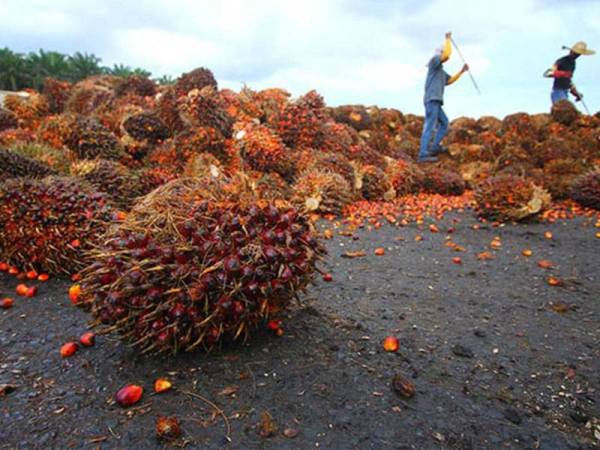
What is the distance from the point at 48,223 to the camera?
2885 millimetres

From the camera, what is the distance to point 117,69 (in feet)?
83.3

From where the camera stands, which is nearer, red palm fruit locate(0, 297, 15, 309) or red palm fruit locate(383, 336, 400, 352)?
red palm fruit locate(383, 336, 400, 352)

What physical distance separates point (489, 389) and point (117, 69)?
Result: 28.2 m

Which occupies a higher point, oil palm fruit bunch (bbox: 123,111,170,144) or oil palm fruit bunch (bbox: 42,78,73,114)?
oil palm fruit bunch (bbox: 42,78,73,114)

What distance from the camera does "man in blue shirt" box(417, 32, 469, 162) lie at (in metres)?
10.5

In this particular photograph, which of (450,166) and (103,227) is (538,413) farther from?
(450,166)

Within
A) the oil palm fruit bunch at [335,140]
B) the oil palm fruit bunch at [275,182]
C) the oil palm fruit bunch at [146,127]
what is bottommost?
the oil palm fruit bunch at [275,182]

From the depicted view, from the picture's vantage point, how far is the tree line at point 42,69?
19250 millimetres

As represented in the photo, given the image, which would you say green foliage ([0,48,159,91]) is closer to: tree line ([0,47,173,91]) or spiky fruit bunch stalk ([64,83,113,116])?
tree line ([0,47,173,91])

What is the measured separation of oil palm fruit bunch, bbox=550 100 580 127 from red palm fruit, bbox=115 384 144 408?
12.3 metres

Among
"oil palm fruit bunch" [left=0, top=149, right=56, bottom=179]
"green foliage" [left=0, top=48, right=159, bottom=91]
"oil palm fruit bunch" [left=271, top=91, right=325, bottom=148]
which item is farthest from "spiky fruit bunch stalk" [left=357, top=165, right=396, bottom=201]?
"green foliage" [left=0, top=48, right=159, bottom=91]

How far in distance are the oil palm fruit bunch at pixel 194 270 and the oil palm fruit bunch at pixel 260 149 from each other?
13.5 feet

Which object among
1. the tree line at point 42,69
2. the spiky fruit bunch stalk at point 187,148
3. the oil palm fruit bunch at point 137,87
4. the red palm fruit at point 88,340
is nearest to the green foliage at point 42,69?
the tree line at point 42,69

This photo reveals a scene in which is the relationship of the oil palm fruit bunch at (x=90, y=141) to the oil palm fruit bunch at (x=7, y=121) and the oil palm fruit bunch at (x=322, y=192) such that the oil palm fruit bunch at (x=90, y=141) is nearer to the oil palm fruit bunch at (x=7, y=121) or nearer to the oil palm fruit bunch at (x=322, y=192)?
the oil palm fruit bunch at (x=322, y=192)
